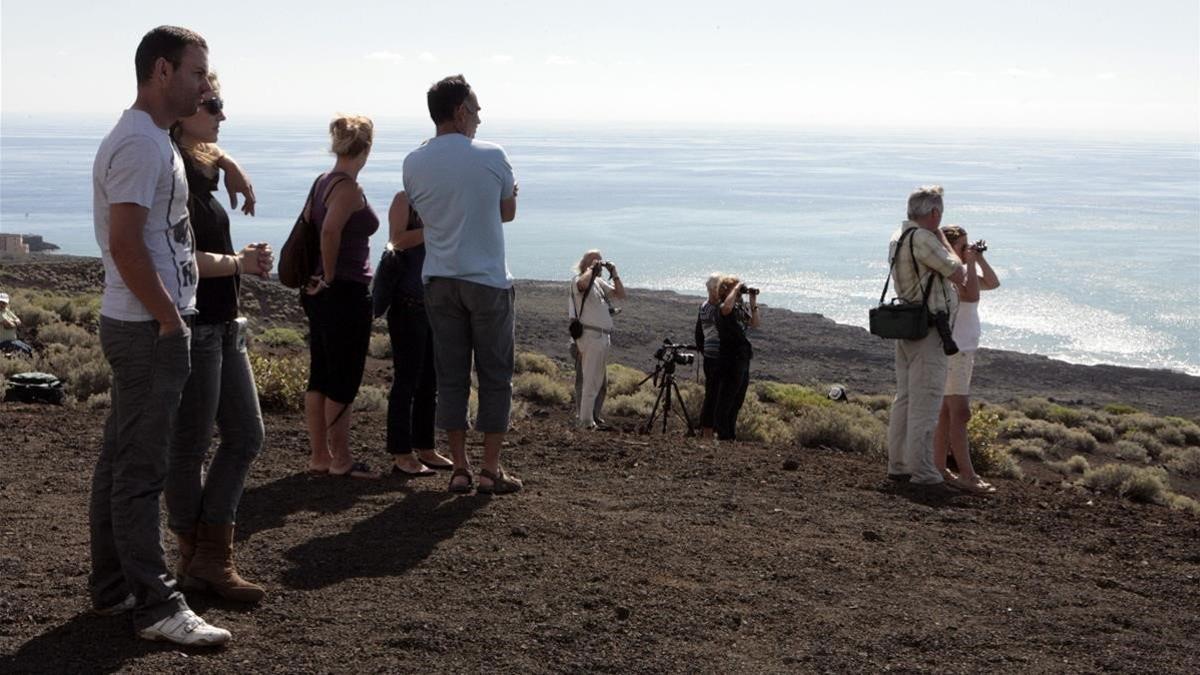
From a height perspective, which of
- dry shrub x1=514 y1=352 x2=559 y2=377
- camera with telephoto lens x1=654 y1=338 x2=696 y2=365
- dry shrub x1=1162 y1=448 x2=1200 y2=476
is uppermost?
camera with telephoto lens x1=654 y1=338 x2=696 y2=365

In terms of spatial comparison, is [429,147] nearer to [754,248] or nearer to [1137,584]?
[1137,584]

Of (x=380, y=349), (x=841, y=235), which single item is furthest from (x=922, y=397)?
(x=841, y=235)

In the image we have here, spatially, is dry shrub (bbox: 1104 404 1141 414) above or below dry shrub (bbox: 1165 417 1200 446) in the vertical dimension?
below

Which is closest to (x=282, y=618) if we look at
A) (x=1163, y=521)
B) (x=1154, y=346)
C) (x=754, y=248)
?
(x=1163, y=521)

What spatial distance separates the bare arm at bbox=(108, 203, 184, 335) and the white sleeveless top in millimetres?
5273

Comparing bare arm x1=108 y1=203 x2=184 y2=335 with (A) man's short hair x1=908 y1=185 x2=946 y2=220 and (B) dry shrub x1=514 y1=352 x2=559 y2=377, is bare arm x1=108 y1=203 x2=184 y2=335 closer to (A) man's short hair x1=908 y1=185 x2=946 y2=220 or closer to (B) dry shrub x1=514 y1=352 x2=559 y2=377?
(A) man's short hair x1=908 y1=185 x2=946 y2=220

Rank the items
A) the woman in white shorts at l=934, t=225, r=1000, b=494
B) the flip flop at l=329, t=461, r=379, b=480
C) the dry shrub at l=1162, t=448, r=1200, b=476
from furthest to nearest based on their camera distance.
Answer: the dry shrub at l=1162, t=448, r=1200, b=476, the woman in white shorts at l=934, t=225, r=1000, b=494, the flip flop at l=329, t=461, r=379, b=480

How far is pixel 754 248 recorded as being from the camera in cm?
9875

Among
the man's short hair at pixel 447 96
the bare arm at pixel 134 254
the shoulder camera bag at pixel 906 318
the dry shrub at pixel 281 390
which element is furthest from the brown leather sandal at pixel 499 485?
the dry shrub at pixel 281 390

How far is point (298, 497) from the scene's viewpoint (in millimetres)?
6160

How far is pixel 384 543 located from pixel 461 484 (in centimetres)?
91

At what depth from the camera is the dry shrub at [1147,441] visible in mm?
20980

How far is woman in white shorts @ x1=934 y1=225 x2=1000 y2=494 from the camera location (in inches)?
300

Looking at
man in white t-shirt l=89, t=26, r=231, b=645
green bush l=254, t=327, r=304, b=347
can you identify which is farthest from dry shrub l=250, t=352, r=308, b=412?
green bush l=254, t=327, r=304, b=347
